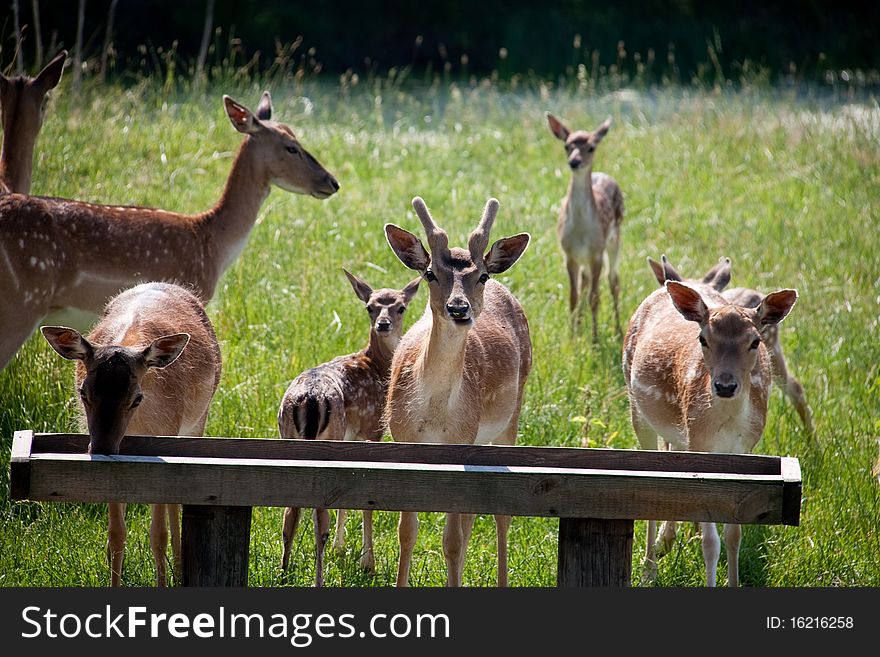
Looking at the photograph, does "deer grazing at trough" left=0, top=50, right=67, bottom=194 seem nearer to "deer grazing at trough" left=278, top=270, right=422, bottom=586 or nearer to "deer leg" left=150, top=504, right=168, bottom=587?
"deer grazing at trough" left=278, top=270, right=422, bottom=586

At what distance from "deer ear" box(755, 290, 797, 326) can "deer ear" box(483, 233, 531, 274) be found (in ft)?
3.98

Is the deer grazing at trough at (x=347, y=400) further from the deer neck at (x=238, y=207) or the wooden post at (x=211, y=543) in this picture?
the deer neck at (x=238, y=207)

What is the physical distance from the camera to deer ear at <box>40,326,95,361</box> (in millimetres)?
4898

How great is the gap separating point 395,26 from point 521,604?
23.3 metres

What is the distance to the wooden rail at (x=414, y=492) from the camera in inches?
152

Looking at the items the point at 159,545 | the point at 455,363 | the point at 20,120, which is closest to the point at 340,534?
the point at 159,545

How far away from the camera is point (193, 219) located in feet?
25.2

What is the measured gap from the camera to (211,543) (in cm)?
402

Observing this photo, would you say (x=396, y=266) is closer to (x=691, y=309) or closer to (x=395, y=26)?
(x=691, y=309)

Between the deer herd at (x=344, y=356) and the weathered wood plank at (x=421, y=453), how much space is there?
217mm

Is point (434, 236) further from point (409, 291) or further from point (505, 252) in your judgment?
point (409, 291)

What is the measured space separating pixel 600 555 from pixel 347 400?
2399 mm

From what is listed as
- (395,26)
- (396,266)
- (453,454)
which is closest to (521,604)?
(453,454)

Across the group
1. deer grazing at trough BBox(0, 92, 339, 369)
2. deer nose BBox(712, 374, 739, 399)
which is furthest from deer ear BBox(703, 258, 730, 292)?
deer grazing at trough BBox(0, 92, 339, 369)
